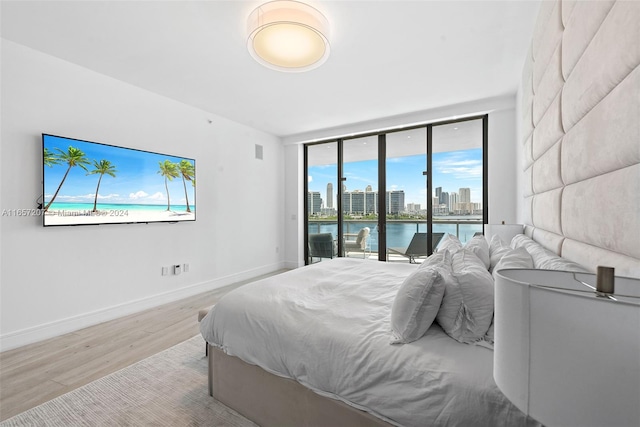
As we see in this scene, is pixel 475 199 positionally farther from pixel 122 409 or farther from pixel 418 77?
pixel 122 409

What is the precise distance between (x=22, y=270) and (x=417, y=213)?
4887mm

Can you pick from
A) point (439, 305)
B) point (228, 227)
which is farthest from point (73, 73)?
point (439, 305)

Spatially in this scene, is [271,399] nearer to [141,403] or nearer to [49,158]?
[141,403]

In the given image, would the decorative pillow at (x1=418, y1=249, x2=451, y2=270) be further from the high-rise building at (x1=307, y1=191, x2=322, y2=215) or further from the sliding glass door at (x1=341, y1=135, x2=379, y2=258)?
the high-rise building at (x1=307, y1=191, x2=322, y2=215)

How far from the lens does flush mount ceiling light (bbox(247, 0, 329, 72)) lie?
2.09 metres

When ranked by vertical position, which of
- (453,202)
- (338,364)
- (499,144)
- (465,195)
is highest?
(499,144)

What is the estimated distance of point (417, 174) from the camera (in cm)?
481

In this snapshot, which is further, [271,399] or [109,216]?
[109,216]

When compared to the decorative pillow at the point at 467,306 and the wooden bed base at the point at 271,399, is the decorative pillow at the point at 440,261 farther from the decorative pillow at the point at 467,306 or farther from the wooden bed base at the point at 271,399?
the wooden bed base at the point at 271,399

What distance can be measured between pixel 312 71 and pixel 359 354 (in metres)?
2.87

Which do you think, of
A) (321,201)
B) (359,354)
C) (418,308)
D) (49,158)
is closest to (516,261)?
(418,308)

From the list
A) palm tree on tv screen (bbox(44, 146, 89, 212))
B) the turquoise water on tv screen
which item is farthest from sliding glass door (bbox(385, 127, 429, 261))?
palm tree on tv screen (bbox(44, 146, 89, 212))

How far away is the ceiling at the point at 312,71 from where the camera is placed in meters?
2.21

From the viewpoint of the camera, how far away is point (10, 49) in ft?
8.47
